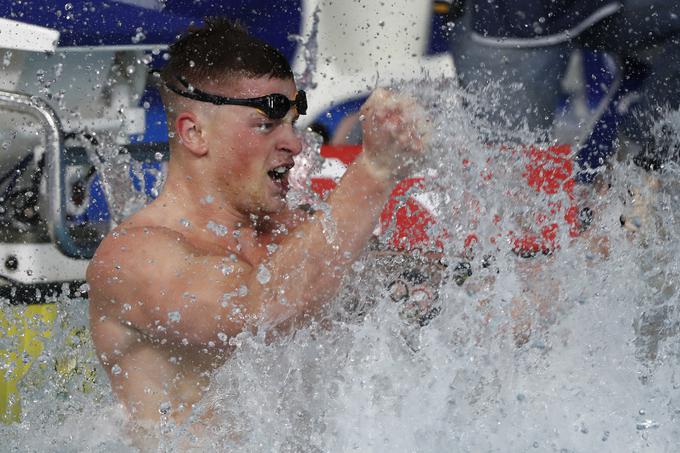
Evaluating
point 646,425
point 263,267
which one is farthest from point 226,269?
point 646,425

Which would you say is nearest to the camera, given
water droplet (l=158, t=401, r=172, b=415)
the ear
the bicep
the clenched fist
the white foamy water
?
the clenched fist

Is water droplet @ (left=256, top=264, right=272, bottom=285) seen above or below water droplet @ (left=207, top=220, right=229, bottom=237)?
above

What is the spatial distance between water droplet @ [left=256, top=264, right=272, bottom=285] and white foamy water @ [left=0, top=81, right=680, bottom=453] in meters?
0.13

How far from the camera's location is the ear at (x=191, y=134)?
203 centimetres

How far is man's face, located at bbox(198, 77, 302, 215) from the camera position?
2010 millimetres

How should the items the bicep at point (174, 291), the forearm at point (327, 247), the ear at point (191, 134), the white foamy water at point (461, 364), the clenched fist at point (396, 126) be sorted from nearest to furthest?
the clenched fist at point (396, 126)
the forearm at point (327, 247)
the bicep at point (174, 291)
the white foamy water at point (461, 364)
the ear at point (191, 134)

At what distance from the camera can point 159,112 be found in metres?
3.72

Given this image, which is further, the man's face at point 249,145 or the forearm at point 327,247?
the man's face at point 249,145

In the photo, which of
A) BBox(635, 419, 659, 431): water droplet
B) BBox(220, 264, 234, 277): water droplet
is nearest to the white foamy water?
BBox(635, 419, 659, 431): water droplet

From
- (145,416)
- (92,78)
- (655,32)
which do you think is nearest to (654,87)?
(655,32)

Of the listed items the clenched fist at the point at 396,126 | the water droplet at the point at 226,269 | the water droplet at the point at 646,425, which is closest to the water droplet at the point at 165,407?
the water droplet at the point at 226,269

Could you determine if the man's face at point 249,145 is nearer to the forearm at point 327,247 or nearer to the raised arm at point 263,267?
the raised arm at point 263,267

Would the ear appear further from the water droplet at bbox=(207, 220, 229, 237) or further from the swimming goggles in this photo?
the water droplet at bbox=(207, 220, 229, 237)

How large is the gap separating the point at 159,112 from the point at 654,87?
2.02m
